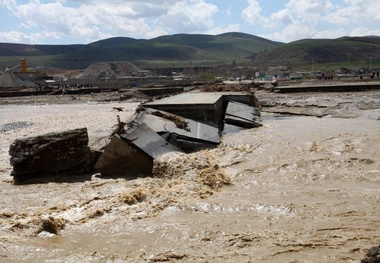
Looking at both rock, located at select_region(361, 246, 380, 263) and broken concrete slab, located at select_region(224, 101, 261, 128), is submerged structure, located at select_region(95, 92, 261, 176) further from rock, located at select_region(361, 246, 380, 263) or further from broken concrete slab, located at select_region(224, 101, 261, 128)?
rock, located at select_region(361, 246, 380, 263)

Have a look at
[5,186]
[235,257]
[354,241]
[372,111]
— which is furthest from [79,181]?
[372,111]

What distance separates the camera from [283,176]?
9047mm

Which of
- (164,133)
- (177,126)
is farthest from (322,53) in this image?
(164,133)

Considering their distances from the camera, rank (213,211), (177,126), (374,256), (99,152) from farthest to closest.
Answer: (177,126)
(99,152)
(213,211)
(374,256)

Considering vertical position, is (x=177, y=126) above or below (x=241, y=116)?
above

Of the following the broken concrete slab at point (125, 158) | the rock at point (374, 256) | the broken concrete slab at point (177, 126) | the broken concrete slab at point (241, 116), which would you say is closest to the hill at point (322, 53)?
the broken concrete slab at point (241, 116)

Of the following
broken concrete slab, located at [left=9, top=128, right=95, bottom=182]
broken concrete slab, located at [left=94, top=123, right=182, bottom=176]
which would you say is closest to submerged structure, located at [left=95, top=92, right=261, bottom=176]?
broken concrete slab, located at [left=94, top=123, right=182, bottom=176]

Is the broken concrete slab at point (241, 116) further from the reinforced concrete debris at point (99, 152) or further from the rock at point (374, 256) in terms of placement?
the rock at point (374, 256)

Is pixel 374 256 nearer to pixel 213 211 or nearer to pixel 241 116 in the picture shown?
pixel 213 211

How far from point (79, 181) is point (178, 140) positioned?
10.6 ft

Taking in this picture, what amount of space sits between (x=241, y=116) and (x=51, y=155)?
8729 mm

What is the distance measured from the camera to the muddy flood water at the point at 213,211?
5.40 m

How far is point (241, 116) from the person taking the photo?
54.7 feet

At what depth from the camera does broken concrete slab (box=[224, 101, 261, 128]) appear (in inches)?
630
